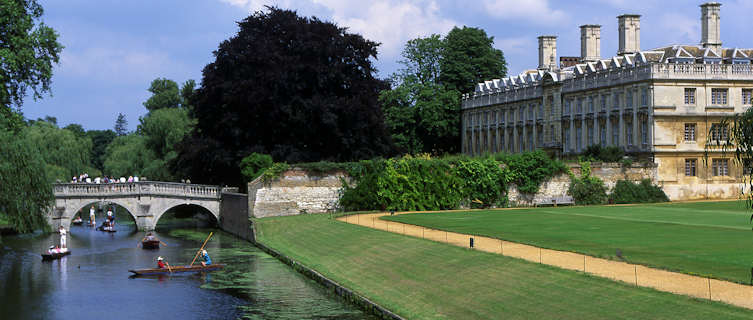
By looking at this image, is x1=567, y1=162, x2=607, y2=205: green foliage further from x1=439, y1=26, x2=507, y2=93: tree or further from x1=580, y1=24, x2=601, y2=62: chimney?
x1=439, y1=26, x2=507, y2=93: tree

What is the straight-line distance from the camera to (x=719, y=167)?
151 ft

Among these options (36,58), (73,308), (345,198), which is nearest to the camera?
(73,308)

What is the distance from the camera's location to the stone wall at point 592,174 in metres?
43.4

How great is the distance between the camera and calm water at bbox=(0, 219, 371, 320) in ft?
65.5

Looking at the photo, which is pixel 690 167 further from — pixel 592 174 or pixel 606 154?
pixel 592 174

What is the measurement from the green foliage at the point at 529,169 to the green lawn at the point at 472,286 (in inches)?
633

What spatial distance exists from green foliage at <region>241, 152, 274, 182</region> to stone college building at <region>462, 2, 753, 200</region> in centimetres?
1963

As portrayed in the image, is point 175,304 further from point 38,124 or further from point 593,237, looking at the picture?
point 38,124

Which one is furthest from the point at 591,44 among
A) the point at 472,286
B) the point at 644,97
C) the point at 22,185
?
the point at 472,286

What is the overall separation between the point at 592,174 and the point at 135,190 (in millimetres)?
23165

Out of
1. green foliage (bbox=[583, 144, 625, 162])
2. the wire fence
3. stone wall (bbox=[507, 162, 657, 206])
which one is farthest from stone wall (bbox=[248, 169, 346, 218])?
green foliage (bbox=[583, 144, 625, 162])

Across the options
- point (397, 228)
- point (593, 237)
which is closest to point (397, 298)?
point (593, 237)

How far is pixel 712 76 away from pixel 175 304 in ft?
109

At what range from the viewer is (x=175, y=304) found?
837 inches
